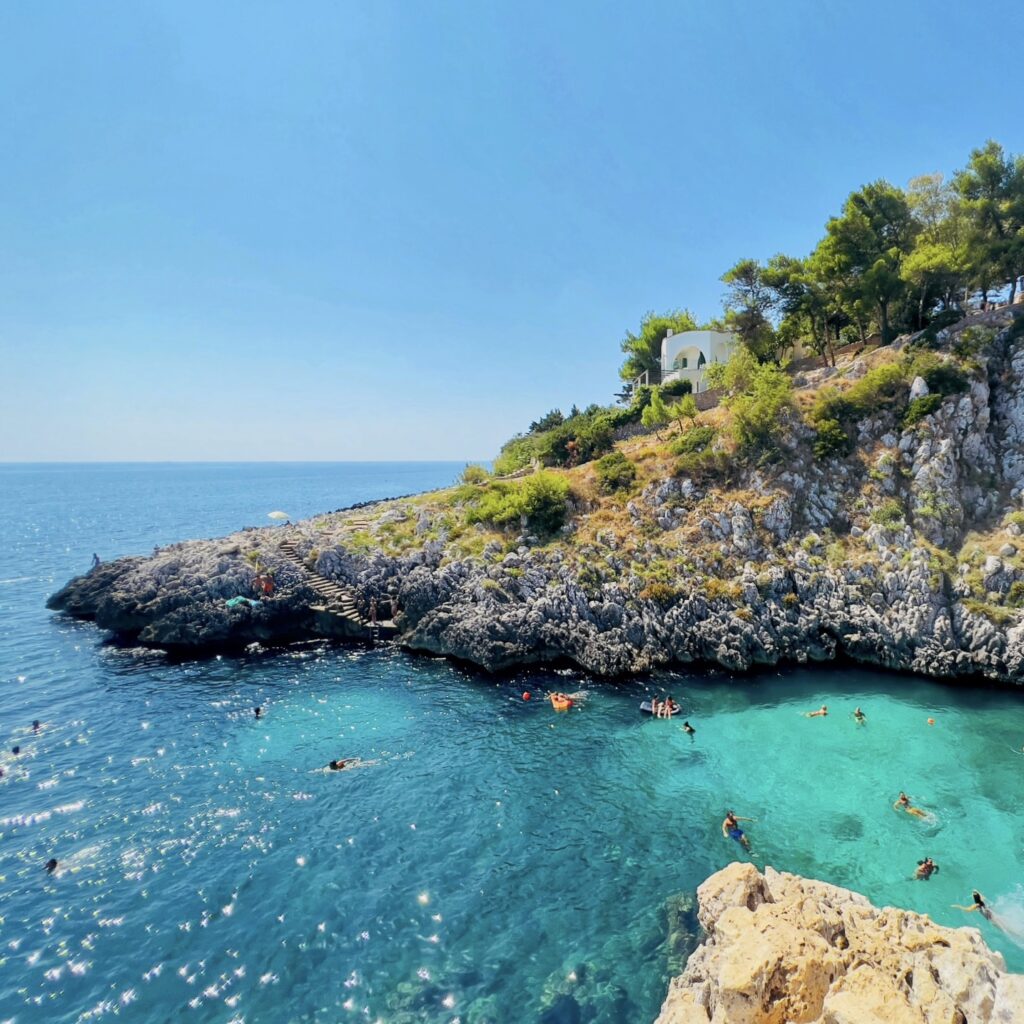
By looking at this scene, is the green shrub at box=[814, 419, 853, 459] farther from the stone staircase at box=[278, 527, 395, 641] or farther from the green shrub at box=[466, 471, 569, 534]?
the stone staircase at box=[278, 527, 395, 641]

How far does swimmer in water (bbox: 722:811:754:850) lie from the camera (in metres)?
21.2

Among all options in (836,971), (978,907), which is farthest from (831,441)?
(836,971)

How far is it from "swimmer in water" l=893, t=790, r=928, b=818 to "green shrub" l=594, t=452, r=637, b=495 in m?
29.7

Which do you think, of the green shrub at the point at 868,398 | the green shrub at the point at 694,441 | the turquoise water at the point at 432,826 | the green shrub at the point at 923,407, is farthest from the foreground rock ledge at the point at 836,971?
the green shrub at the point at 868,398

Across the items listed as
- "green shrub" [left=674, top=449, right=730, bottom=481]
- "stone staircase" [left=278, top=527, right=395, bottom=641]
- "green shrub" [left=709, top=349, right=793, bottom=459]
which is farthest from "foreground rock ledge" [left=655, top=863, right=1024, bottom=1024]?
"green shrub" [left=709, top=349, right=793, bottom=459]

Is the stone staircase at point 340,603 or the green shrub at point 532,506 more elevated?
the green shrub at point 532,506

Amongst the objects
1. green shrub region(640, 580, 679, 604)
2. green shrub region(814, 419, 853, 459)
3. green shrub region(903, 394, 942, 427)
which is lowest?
green shrub region(640, 580, 679, 604)

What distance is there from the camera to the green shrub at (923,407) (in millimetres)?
43969

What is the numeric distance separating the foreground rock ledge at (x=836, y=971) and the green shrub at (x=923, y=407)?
134 ft

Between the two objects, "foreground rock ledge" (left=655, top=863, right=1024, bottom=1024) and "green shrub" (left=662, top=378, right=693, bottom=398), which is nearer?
"foreground rock ledge" (left=655, top=863, right=1024, bottom=1024)

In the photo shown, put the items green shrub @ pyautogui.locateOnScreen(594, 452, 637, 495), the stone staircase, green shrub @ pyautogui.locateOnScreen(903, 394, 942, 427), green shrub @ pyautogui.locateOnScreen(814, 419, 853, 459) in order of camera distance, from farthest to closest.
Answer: green shrub @ pyautogui.locateOnScreen(594, 452, 637, 495) → green shrub @ pyautogui.locateOnScreen(814, 419, 853, 459) → green shrub @ pyautogui.locateOnScreen(903, 394, 942, 427) → the stone staircase

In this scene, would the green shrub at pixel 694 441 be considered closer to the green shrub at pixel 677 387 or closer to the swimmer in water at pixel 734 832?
the green shrub at pixel 677 387

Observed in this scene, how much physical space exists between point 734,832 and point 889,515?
1178 inches

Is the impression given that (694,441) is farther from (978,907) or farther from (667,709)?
(978,907)
